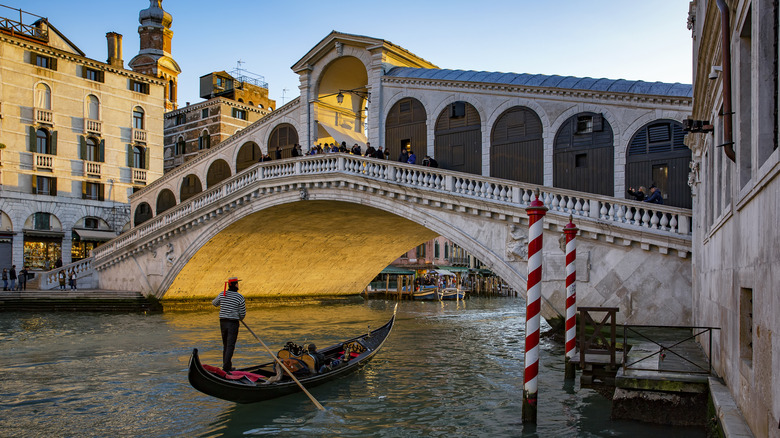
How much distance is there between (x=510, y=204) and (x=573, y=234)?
3779 mm

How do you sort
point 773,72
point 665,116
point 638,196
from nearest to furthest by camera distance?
1. point 773,72
2. point 638,196
3. point 665,116

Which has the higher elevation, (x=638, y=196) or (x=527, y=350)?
(x=638, y=196)

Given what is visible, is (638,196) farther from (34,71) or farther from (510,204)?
(34,71)

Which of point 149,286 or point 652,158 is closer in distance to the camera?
point 652,158

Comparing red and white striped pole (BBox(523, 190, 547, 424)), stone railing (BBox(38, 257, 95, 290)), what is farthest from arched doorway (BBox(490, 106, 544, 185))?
stone railing (BBox(38, 257, 95, 290))

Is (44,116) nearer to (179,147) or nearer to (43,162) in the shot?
(43,162)

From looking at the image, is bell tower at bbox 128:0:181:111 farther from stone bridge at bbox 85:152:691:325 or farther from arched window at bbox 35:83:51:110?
stone bridge at bbox 85:152:691:325

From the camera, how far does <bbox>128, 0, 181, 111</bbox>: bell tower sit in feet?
116

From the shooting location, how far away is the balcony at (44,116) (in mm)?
24281

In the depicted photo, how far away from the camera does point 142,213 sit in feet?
83.8

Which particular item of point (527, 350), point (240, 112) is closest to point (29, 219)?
point (240, 112)

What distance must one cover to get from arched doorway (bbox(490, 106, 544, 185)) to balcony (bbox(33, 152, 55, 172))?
17.8m

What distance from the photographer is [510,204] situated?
1279 cm

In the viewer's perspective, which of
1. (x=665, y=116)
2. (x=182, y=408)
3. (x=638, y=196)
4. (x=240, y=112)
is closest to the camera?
(x=182, y=408)
